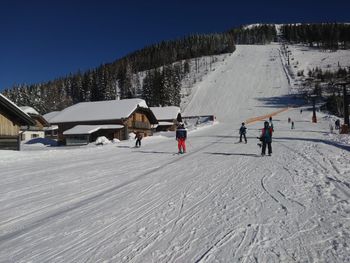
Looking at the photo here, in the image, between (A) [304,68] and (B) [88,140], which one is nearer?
(B) [88,140]

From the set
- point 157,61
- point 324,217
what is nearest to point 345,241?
point 324,217

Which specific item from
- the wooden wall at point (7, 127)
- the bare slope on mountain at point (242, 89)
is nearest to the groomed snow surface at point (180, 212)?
the wooden wall at point (7, 127)

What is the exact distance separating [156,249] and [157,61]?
555 ft

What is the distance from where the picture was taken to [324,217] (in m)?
6.18

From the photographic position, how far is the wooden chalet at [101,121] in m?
43.7

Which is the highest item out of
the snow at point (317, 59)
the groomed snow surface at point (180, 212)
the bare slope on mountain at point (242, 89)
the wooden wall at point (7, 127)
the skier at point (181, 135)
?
the snow at point (317, 59)

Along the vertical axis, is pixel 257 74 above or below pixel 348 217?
Result: above

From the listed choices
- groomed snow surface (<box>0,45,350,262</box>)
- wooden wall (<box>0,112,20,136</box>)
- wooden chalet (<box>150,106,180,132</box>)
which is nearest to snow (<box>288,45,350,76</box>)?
wooden chalet (<box>150,106,180,132</box>)

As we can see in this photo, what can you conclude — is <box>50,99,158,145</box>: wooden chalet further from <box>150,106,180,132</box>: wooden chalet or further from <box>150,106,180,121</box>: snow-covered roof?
<box>150,106,180,121</box>: snow-covered roof

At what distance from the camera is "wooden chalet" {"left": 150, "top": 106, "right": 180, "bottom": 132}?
68.1 meters

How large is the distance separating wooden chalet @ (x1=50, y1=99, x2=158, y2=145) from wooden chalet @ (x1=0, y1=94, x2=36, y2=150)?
16.5 meters

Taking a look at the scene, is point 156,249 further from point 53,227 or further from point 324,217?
point 324,217

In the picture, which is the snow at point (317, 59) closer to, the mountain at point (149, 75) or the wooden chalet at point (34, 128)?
the mountain at point (149, 75)

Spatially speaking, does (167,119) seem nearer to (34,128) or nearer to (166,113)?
(166,113)
